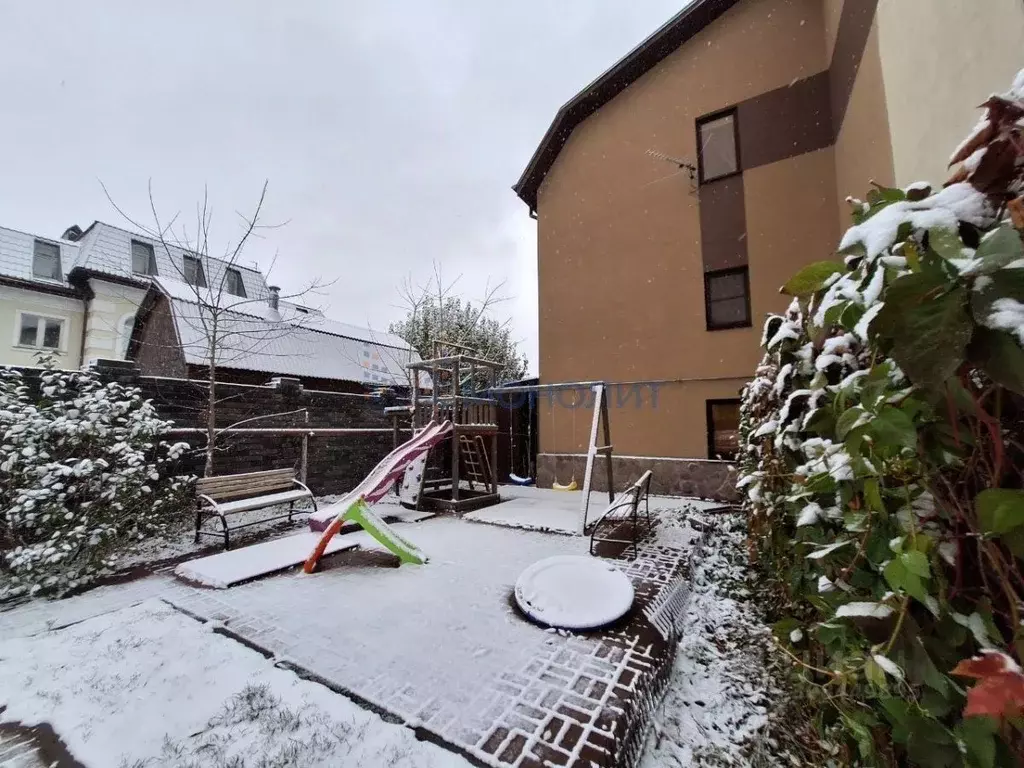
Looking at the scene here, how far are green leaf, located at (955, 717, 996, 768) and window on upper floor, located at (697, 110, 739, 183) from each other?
9.15m

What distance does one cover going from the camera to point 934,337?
0.76 meters

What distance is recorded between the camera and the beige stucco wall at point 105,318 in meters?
15.6

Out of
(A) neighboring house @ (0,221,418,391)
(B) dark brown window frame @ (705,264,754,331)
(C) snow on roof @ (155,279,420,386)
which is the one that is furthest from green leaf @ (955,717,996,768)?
(A) neighboring house @ (0,221,418,391)

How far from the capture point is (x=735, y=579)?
4172 mm

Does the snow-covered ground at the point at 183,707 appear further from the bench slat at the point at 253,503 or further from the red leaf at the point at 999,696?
the bench slat at the point at 253,503

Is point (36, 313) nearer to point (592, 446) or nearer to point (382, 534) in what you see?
point (382, 534)

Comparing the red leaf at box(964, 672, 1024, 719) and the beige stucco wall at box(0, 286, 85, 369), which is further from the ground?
the beige stucco wall at box(0, 286, 85, 369)

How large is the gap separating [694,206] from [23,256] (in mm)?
23064

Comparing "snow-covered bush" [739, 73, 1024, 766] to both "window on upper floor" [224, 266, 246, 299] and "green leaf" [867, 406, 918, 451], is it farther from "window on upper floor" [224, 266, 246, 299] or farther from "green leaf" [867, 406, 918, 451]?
"window on upper floor" [224, 266, 246, 299]

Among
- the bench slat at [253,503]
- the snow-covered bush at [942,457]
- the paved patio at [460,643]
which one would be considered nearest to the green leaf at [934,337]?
the snow-covered bush at [942,457]

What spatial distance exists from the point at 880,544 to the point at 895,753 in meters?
0.73

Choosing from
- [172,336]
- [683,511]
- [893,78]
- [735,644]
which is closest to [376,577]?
[735,644]

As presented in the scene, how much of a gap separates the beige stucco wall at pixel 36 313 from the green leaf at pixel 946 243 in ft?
70.5

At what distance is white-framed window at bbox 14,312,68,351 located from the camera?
1493 centimetres
